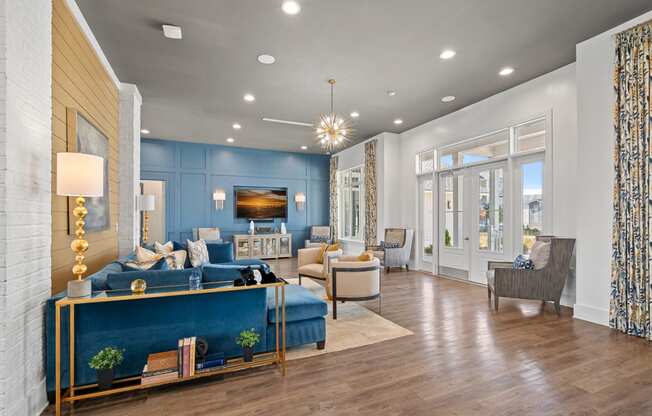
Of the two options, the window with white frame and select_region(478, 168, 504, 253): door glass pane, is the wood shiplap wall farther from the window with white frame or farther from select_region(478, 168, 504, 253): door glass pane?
the window with white frame

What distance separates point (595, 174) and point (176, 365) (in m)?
4.80

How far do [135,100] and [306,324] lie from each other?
450 cm

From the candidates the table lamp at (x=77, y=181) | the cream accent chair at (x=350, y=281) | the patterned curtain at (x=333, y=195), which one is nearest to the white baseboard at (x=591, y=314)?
the cream accent chair at (x=350, y=281)

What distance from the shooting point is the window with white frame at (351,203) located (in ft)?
30.4

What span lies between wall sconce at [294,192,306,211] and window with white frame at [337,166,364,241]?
1156mm

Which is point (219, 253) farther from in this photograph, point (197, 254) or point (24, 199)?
point (24, 199)

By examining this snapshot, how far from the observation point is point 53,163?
2623 millimetres

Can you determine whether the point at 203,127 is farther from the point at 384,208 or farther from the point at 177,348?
the point at 177,348

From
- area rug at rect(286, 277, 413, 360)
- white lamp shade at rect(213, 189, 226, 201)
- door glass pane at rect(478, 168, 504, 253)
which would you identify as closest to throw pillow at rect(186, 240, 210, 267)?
area rug at rect(286, 277, 413, 360)

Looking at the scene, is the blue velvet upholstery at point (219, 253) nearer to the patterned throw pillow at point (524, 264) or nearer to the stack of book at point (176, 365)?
the stack of book at point (176, 365)

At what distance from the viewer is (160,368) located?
7.52ft

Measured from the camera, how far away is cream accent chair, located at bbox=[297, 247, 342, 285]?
15.5 feet

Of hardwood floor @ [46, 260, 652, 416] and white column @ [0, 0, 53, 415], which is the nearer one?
white column @ [0, 0, 53, 415]

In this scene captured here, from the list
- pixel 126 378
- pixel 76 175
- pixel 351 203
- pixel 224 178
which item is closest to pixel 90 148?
pixel 76 175
